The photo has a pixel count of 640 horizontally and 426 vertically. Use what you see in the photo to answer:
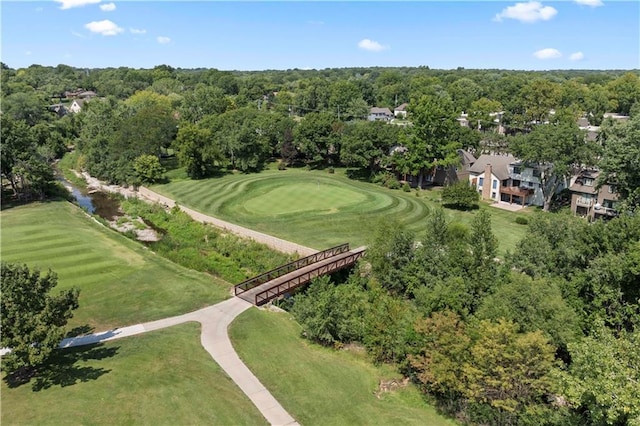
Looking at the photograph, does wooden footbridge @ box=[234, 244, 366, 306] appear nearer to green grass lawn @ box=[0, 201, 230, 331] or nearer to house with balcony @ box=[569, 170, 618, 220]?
green grass lawn @ box=[0, 201, 230, 331]

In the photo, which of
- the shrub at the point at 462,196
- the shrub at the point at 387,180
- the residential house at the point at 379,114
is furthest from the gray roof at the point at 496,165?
the residential house at the point at 379,114

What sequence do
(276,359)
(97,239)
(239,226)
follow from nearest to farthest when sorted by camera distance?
(276,359) → (97,239) → (239,226)

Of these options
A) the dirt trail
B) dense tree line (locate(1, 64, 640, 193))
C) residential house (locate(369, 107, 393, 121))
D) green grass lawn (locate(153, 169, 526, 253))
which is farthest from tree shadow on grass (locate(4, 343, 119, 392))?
residential house (locate(369, 107, 393, 121))

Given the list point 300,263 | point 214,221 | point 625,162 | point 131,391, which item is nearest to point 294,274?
point 300,263

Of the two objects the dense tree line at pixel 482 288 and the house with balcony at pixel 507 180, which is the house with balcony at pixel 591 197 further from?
the house with balcony at pixel 507 180

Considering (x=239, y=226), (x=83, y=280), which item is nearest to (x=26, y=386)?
(x=83, y=280)

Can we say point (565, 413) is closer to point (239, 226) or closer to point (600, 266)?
point (600, 266)
